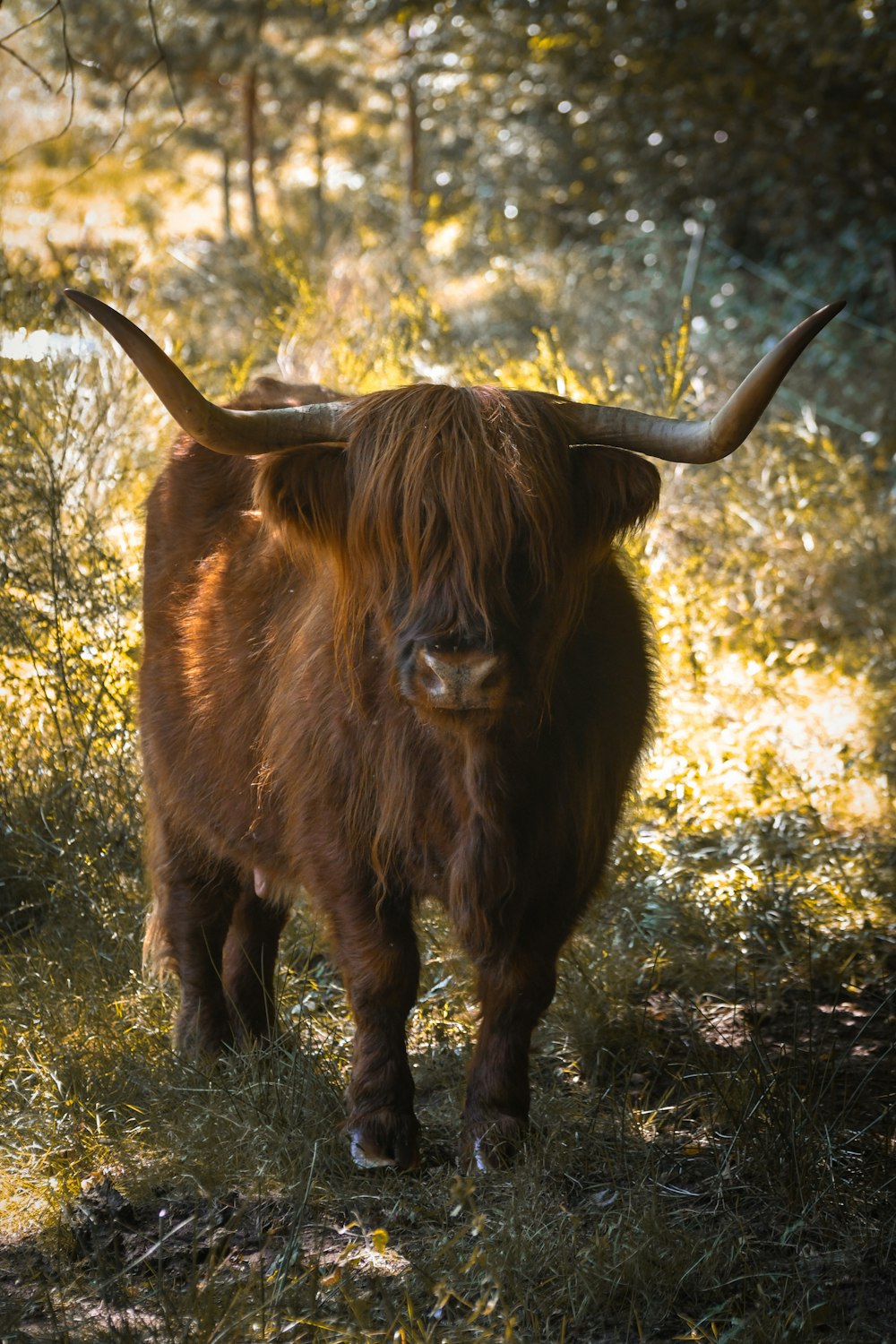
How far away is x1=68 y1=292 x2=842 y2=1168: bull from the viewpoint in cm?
276

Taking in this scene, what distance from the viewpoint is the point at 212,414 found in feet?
9.18

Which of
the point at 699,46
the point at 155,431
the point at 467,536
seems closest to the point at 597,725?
the point at 467,536

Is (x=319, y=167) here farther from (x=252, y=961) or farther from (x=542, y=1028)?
(x=542, y=1028)

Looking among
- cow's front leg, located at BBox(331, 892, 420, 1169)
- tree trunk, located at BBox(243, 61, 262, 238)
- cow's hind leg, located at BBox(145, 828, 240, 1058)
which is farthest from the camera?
tree trunk, located at BBox(243, 61, 262, 238)

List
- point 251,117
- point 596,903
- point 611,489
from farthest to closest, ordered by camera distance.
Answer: point 251,117 < point 596,903 < point 611,489

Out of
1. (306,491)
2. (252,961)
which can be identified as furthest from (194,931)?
(306,491)

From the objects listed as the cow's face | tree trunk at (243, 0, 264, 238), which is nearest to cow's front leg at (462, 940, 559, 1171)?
the cow's face

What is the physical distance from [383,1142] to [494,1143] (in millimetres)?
246

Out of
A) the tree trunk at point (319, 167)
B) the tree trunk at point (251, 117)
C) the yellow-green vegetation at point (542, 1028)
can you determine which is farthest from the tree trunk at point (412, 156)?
the yellow-green vegetation at point (542, 1028)

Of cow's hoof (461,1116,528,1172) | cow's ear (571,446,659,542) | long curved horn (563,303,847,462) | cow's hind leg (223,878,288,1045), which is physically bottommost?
cow's hoof (461,1116,528,1172)

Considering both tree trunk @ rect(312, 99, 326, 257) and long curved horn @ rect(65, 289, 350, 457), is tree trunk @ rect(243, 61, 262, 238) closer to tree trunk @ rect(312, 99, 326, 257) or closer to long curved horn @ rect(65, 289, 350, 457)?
tree trunk @ rect(312, 99, 326, 257)

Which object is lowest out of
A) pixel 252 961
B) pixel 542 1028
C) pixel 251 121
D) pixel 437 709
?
pixel 542 1028

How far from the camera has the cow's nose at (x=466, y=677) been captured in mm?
2611

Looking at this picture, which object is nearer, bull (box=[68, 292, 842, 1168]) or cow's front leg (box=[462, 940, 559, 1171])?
bull (box=[68, 292, 842, 1168])
